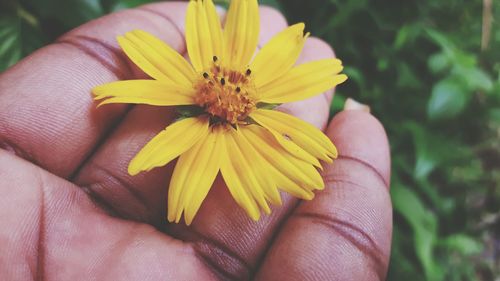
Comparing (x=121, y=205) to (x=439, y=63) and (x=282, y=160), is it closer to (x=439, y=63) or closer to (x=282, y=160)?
(x=282, y=160)

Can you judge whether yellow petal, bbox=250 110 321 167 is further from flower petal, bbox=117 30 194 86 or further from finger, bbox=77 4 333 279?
flower petal, bbox=117 30 194 86

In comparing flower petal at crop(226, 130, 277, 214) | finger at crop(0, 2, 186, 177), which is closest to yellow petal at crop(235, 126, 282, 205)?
flower petal at crop(226, 130, 277, 214)

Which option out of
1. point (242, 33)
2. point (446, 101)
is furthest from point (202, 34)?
point (446, 101)

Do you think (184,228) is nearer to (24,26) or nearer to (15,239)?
(15,239)

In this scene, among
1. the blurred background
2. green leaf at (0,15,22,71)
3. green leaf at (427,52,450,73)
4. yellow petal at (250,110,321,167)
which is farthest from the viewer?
green leaf at (427,52,450,73)

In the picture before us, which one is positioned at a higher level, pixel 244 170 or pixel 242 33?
pixel 242 33

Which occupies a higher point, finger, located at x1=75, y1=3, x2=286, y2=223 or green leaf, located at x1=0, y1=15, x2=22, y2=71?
green leaf, located at x1=0, y1=15, x2=22, y2=71

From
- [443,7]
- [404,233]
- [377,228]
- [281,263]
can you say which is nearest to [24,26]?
[281,263]

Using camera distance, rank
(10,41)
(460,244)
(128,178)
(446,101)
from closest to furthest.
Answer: (128,178) → (10,41) → (446,101) → (460,244)
